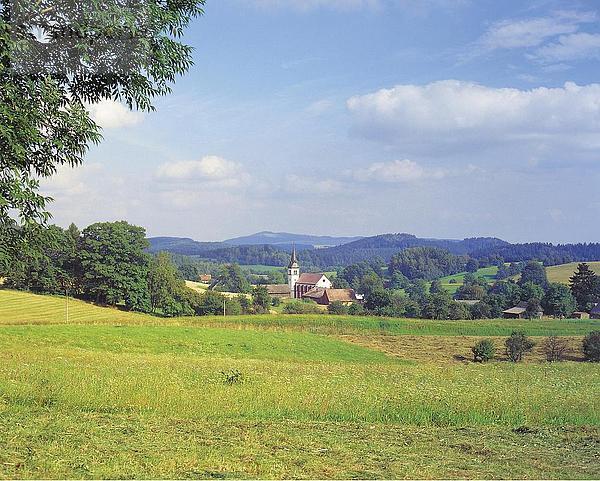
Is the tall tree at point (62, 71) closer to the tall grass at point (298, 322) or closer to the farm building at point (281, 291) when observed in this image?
the tall grass at point (298, 322)

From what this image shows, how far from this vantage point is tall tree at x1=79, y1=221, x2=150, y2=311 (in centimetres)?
7400

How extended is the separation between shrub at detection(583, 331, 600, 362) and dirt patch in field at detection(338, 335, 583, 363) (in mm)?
1587

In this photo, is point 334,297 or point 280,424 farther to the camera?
point 334,297

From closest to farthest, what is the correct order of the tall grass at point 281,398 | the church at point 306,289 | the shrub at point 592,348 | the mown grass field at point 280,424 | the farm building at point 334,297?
the mown grass field at point 280,424, the tall grass at point 281,398, the shrub at point 592,348, the farm building at point 334,297, the church at point 306,289

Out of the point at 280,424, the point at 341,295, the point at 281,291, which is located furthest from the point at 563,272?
the point at 280,424

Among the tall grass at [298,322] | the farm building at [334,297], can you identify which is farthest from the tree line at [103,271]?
the farm building at [334,297]

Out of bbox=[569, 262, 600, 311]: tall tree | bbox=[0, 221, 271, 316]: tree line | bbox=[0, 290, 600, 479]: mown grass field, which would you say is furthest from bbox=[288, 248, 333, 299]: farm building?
bbox=[0, 290, 600, 479]: mown grass field

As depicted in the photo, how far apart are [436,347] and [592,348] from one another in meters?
12.3

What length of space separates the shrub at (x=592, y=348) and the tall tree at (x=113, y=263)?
5103 cm

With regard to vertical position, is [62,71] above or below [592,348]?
above

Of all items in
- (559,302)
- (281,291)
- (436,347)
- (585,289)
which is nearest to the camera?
(436,347)

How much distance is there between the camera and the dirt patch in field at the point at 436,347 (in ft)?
151

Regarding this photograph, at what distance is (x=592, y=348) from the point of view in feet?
153

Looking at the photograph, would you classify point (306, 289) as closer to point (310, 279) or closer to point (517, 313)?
point (310, 279)
